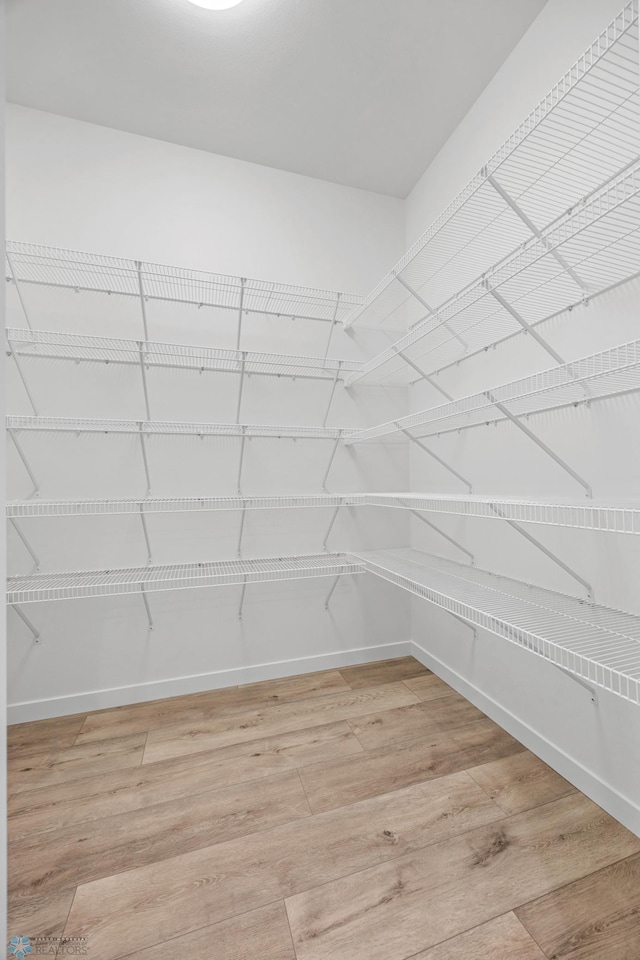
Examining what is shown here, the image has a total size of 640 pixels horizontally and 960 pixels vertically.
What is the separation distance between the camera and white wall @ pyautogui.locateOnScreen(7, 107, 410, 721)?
5.93 ft

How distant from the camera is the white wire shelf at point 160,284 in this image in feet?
5.54

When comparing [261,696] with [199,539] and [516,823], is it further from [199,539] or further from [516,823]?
[516,823]

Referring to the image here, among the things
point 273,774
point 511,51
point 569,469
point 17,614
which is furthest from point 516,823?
point 511,51

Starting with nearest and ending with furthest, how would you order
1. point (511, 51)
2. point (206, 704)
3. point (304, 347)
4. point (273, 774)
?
point (273, 774), point (511, 51), point (206, 704), point (304, 347)

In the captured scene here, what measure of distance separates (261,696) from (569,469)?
1557mm

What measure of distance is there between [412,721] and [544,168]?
204 cm

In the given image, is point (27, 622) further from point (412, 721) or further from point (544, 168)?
point (544, 168)

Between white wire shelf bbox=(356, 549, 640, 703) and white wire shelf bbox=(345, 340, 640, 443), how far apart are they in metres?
0.59

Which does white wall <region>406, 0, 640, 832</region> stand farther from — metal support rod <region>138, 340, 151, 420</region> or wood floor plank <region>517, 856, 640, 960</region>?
metal support rod <region>138, 340, 151, 420</region>

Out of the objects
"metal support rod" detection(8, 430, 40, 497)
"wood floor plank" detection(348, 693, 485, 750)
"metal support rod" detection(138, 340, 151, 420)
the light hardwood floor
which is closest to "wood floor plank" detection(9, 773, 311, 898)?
the light hardwood floor

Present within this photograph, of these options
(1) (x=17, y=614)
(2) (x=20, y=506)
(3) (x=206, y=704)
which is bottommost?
(3) (x=206, y=704)

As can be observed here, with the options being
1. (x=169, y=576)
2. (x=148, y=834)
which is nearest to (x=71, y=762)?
(x=148, y=834)

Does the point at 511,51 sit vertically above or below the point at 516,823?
above

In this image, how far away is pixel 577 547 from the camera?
4.52 ft
